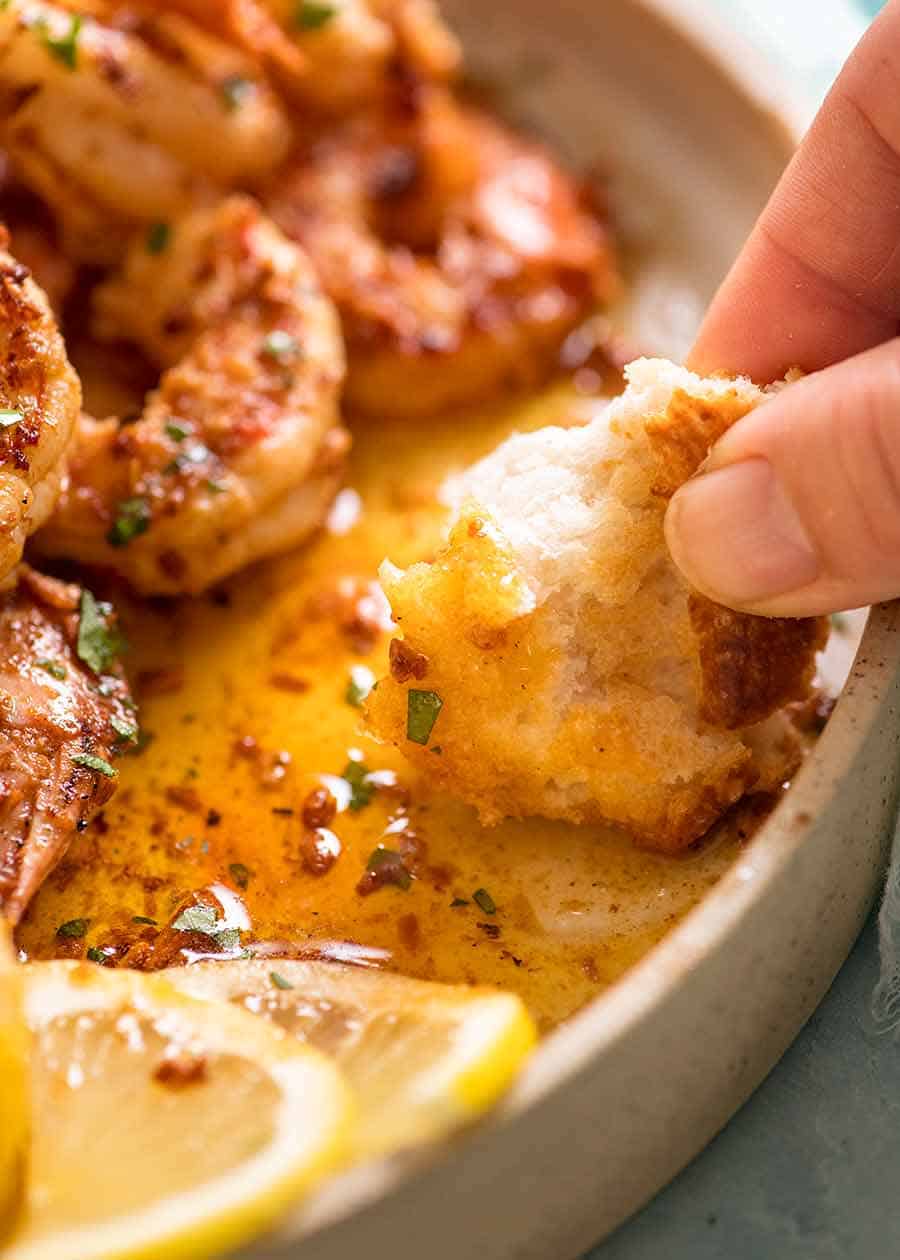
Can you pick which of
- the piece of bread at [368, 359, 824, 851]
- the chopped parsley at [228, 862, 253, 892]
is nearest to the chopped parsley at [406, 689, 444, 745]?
the piece of bread at [368, 359, 824, 851]

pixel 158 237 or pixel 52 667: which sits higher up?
pixel 158 237

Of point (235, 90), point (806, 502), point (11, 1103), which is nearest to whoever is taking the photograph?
point (11, 1103)

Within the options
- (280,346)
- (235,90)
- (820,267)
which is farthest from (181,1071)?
(235,90)

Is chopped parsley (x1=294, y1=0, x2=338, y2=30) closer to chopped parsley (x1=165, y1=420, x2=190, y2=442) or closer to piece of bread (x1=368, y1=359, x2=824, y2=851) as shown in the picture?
chopped parsley (x1=165, y1=420, x2=190, y2=442)

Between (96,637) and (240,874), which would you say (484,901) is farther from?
(96,637)

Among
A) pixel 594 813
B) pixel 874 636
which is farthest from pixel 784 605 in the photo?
pixel 594 813

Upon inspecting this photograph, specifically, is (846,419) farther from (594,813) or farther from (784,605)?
(594,813)
